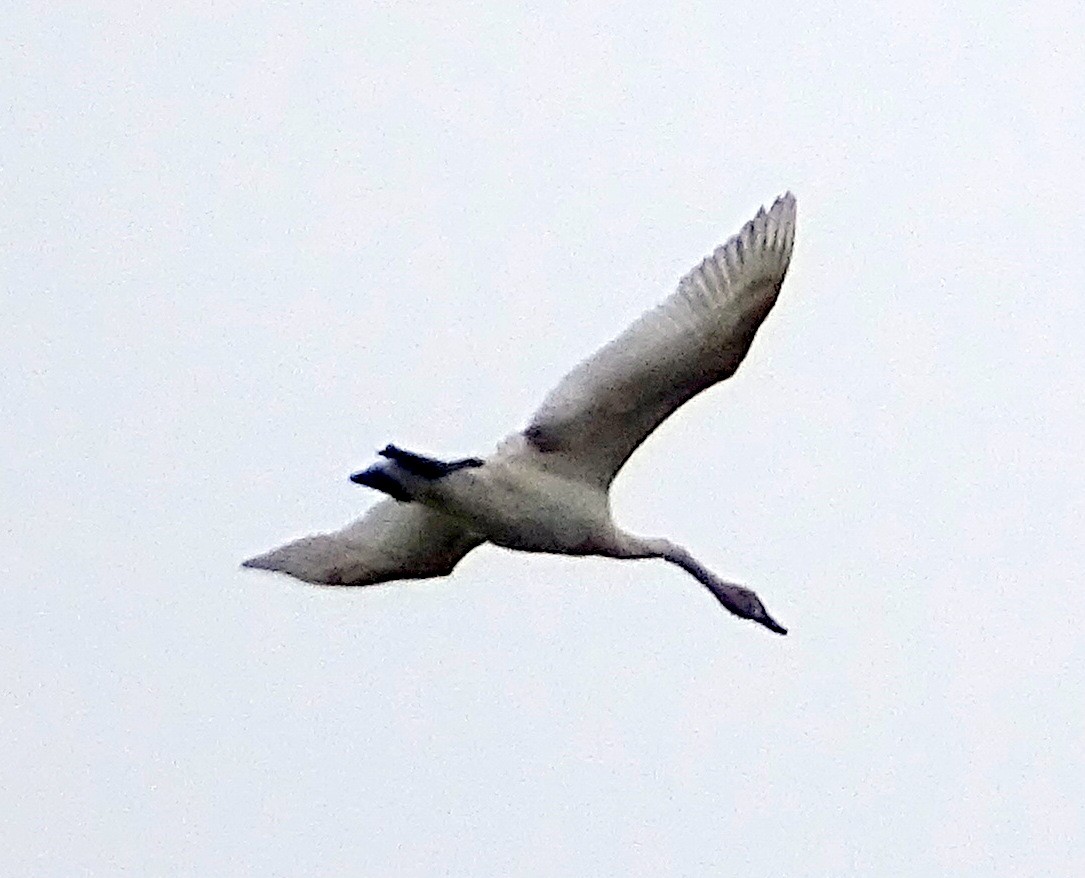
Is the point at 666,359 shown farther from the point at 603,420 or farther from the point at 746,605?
the point at 746,605

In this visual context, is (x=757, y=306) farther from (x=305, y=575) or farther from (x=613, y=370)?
(x=305, y=575)

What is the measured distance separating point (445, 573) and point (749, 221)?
9.56ft

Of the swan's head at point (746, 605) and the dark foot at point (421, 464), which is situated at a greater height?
the dark foot at point (421, 464)

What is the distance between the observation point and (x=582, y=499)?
26.5 metres

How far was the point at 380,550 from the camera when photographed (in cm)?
2711

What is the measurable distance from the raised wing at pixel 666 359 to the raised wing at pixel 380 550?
1.04 meters

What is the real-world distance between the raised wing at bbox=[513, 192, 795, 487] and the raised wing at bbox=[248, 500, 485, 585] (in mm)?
1035

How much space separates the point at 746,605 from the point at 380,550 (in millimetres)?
2793

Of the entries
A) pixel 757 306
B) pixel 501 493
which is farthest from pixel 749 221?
pixel 501 493

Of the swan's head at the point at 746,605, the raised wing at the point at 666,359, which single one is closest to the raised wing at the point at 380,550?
the raised wing at the point at 666,359

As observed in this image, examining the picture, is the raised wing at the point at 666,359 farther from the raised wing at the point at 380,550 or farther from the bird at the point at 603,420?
the raised wing at the point at 380,550

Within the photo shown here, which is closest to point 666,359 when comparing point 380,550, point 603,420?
point 603,420

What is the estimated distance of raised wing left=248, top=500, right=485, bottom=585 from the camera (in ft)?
88.5

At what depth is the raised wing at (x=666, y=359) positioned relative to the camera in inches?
1029
